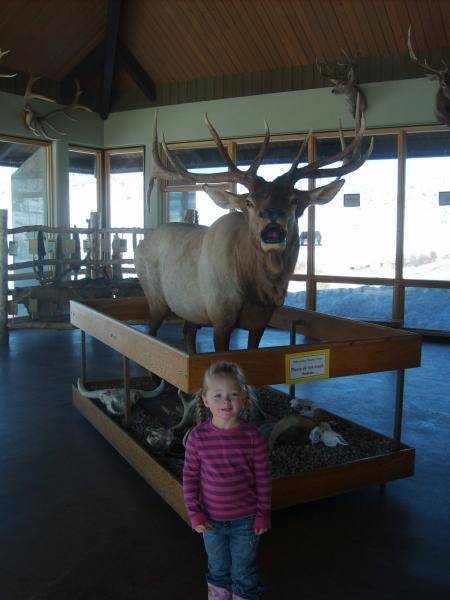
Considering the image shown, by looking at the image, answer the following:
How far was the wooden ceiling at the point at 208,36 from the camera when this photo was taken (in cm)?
681

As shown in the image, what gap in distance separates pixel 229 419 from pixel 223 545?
1.40ft

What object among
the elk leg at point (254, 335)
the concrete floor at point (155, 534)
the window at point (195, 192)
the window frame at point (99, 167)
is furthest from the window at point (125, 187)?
the elk leg at point (254, 335)

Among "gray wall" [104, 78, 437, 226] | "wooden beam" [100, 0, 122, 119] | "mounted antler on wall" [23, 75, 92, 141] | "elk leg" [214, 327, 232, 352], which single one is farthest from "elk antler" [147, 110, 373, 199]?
"mounted antler on wall" [23, 75, 92, 141]

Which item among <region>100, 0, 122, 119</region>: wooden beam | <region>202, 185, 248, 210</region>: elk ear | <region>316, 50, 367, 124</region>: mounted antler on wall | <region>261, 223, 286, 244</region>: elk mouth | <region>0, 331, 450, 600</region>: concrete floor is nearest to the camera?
<region>0, 331, 450, 600</region>: concrete floor

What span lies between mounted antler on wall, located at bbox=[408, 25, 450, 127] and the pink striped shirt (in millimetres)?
5779

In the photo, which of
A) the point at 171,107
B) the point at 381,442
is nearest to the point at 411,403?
the point at 381,442

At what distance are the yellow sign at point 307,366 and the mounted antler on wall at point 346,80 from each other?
5203mm

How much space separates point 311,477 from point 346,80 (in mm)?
5823

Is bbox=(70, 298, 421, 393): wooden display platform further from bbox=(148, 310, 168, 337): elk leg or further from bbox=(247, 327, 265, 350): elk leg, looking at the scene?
bbox=(148, 310, 168, 337): elk leg

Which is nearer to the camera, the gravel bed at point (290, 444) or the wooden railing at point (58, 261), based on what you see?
the gravel bed at point (290, 444)

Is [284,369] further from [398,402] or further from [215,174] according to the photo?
[215,174]

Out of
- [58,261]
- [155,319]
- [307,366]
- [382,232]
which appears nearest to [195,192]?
[58,261]

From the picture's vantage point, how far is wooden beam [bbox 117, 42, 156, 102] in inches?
345

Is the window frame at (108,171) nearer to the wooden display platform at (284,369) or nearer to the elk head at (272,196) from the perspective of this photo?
the elk head at (272,196)
